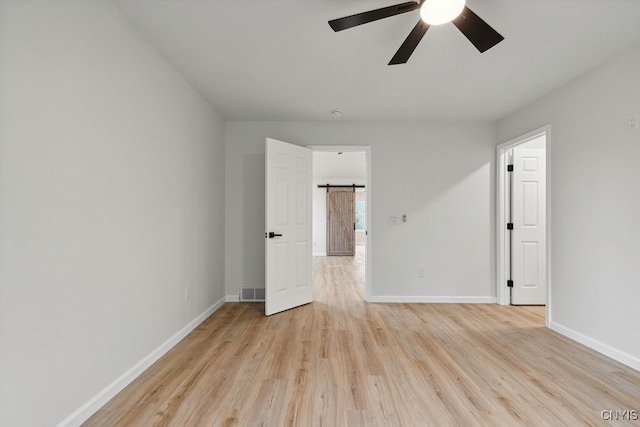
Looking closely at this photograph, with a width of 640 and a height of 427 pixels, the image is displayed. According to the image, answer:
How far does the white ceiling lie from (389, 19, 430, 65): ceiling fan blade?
0.24 metres

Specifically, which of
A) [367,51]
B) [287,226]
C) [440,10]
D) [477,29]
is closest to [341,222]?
[287,226]

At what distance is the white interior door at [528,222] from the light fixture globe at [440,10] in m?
2.97

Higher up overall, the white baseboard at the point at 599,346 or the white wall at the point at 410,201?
the white wall at the point at 410,201

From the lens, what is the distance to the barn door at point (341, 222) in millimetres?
9219

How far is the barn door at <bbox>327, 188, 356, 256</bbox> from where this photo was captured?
30.2 ft

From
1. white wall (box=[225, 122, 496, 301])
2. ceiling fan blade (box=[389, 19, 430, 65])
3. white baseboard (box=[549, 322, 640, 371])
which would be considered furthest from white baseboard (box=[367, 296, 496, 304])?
ceiling fan blade (box=[389, 19, 430, 65])

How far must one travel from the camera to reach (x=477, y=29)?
1.65 m

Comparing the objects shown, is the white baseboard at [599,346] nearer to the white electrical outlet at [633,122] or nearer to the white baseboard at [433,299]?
the white baseboard at [433,299]

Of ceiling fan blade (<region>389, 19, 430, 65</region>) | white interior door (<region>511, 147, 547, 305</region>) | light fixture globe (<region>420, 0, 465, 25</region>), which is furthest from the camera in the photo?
white interior door (<region>511, 147, 547, 305</region>)

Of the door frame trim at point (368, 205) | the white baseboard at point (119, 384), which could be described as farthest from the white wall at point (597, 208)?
the white baseboard at point (119, 384)

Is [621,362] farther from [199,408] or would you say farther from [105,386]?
[105,386]

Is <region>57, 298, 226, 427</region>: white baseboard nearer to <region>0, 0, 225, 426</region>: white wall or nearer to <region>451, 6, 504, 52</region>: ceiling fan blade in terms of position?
<region>0, 0, 225, 426</region>: white wall

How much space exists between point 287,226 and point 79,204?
2.33 m

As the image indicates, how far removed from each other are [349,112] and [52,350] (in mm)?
3369
